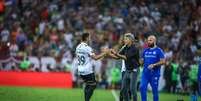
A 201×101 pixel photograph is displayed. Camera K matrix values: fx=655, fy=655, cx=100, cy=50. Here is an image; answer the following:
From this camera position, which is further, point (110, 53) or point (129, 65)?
point (129, 65)

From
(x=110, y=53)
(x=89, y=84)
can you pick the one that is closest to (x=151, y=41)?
(x=110, y=53)

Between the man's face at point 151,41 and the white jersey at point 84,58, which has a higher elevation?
the man's face at point 151,41

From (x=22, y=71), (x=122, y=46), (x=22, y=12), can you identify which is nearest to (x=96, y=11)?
(x=22, y=12)

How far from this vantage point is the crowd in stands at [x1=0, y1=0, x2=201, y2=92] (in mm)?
35250

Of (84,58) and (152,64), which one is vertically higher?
(84,58)

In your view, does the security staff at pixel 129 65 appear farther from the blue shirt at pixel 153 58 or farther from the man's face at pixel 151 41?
the man's face at pixel 151 41

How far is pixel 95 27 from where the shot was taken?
37156 mm

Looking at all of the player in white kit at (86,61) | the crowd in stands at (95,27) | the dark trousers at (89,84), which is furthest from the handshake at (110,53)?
the crowd in stands at (95,27)

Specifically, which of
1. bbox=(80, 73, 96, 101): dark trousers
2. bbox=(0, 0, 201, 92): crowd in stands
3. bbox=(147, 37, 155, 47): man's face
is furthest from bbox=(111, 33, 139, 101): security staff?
bbox=(0, 0, 201, 92): crowd in stands

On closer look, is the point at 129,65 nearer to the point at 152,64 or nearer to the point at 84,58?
the point at 152,64

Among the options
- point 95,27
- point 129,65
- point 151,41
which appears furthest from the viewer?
point 95,27

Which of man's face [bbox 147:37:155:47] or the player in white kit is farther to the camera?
man's face [bbox 147:37:155:47]

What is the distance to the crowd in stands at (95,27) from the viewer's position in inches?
1388

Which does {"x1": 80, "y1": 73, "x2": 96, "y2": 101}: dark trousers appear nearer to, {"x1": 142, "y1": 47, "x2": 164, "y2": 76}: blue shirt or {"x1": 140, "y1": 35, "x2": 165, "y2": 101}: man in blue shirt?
{"x1": 140, "y1": 35, "x2": 165, "y2": 101}: man in blue shirt
